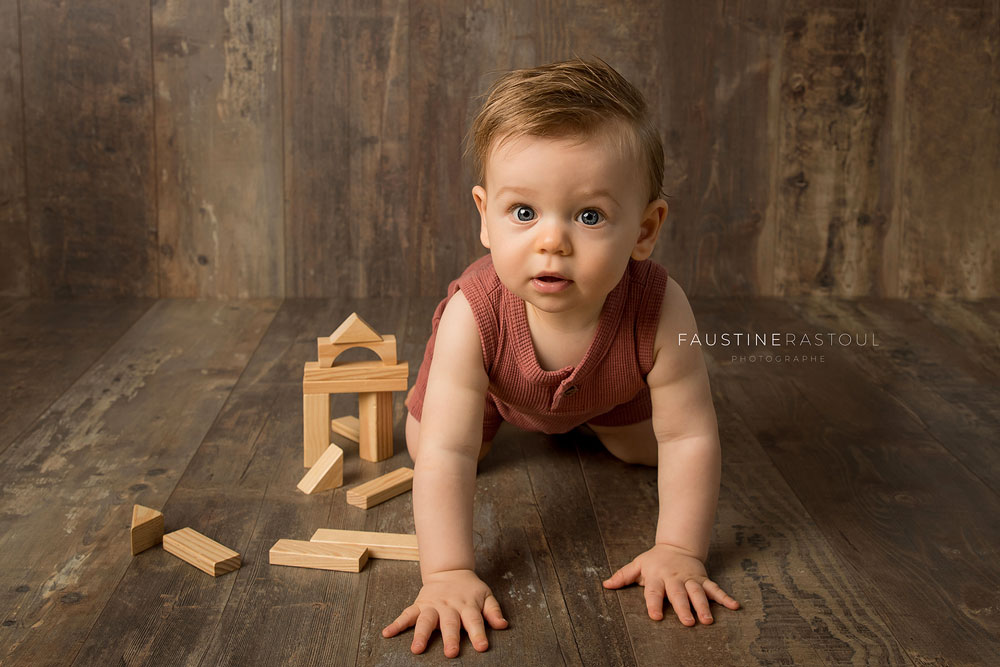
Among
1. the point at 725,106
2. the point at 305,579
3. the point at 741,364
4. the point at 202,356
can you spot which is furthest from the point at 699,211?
the point at 305,579

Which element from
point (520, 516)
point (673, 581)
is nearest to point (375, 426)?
point (520, 516)

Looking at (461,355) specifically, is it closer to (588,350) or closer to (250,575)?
(588,350)

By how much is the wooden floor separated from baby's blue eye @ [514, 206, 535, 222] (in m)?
0.38

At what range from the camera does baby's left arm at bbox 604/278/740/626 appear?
105 cm

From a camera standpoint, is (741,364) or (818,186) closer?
(741,364)

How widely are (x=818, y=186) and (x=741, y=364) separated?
2.02 feet

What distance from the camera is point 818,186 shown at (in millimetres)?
2186

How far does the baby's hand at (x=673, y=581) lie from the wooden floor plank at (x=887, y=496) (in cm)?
17

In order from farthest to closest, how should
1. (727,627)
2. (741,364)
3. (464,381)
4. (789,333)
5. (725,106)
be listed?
(725,106)
(789,333)
(741,364)
(464,381)
(727,627)

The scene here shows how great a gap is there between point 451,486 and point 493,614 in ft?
0.47

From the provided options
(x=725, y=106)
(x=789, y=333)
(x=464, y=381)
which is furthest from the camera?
(x=725, y=106)

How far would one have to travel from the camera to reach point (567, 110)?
0.92 metres

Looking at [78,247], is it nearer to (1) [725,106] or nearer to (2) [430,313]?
(2) [430,313]

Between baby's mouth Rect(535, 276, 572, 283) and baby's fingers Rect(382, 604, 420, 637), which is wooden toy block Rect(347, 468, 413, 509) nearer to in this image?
baby's fingers Rect(382, 604, 420, 637)
